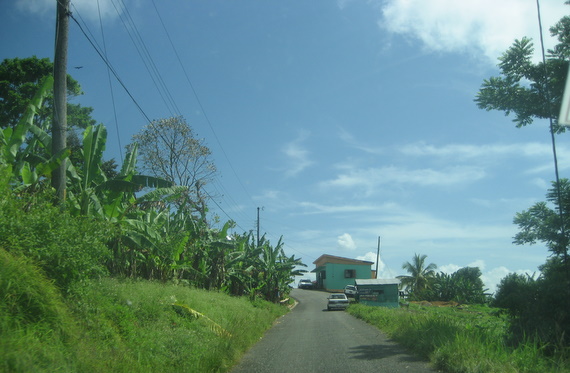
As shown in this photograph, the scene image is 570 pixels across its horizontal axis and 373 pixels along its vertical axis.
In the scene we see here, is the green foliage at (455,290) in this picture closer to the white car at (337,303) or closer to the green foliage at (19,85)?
the white car at (337,303)

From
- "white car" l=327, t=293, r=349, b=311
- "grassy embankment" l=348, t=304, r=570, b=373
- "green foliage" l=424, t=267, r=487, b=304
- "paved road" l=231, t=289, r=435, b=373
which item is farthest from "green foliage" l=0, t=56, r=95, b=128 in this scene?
"green foliage" l=424, t=267, r=487, b=304

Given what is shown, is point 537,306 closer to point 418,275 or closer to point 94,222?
point 94,222

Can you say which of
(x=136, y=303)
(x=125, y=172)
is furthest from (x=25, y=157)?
(x=136, y=303)

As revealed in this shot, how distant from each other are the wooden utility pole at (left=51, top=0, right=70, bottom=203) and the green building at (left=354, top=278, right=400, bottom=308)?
31.4 metres

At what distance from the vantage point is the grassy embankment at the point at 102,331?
6.43 meters

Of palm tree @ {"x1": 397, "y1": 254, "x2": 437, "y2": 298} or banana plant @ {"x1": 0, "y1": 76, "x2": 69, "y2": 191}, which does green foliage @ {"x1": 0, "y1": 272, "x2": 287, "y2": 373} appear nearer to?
banana plant @ {"x1": 0, "y1": 76, "x2": 69, "y2": 191}

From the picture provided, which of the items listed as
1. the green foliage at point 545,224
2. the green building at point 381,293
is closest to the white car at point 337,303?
the green building at point 381,293

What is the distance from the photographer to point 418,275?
69.3m

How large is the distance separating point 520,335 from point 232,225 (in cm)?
1931

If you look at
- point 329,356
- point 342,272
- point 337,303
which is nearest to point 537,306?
point 329,356

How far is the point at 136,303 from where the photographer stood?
1180 centimetres

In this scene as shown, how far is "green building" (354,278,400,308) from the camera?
39.6 meters

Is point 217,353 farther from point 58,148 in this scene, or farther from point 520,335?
point 520,335

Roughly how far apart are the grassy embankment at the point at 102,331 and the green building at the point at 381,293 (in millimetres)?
27015
